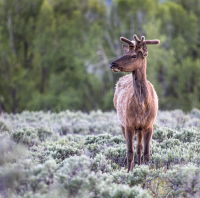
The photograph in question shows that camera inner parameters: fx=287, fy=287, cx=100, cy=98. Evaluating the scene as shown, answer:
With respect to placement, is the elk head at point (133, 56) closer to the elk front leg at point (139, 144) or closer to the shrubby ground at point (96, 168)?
the elk front leg at point (139, 144)

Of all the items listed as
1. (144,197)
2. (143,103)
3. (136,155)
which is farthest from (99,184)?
(136,155)

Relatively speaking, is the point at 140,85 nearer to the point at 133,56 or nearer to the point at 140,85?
the point at 140,85

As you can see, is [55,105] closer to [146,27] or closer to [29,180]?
[146,27]

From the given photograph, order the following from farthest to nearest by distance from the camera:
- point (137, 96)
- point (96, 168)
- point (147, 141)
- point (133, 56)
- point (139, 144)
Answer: point (139, 144), point (147, 141), point (96, 168), point (137, 96), point (133, 56)

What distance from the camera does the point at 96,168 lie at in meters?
5.31

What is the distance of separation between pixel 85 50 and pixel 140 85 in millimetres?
26484

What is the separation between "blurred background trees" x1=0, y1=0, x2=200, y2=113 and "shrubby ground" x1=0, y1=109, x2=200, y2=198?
20768 millimetres

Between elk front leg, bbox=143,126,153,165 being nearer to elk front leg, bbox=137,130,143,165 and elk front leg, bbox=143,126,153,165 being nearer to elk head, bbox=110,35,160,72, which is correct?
elk front leg, bbox=137,130,143,165

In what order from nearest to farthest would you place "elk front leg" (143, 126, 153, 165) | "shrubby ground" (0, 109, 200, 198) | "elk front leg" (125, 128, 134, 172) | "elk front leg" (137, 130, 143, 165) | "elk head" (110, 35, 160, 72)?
"shrubby ground" (0, 109, 200, 198), "elk head" (110, 35, 160, 72), "elk front leg" (125, 128, 134, 172), "elk front leg" (143, 126, 153, 165), "elk front leg" (137, 130, 143, 165)

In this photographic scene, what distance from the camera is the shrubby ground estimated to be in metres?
3.94

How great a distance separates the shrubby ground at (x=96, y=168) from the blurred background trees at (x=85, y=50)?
68.1 ft

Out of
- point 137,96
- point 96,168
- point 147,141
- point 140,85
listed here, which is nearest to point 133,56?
point 140,85

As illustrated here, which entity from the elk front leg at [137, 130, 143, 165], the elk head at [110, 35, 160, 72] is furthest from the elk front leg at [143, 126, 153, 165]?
the elk head at [110, 35, 160, 72]

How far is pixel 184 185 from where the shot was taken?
13.5 ft
